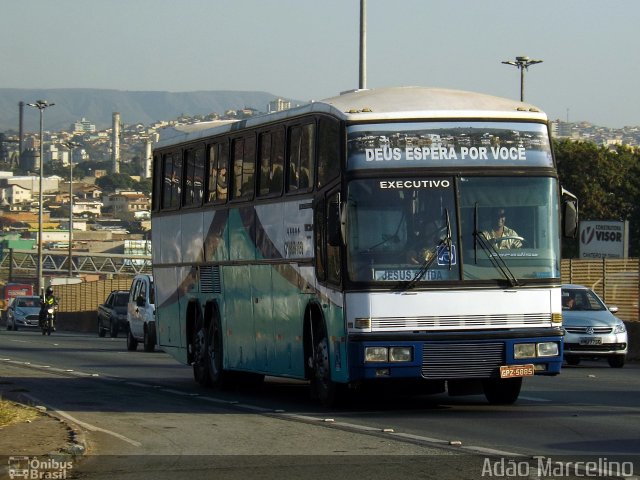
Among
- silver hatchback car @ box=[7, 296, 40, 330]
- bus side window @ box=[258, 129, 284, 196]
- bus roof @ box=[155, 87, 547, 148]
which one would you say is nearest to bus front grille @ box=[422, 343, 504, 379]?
bus roof @ box=[155, 87, 547, 148]

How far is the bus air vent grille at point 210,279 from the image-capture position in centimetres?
2018

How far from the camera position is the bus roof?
1565 cm

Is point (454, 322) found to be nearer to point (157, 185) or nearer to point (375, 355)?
point (375, 355)

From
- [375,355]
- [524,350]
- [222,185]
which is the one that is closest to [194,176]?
[222,185]

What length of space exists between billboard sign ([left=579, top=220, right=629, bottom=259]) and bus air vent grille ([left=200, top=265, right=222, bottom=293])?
15.2 m

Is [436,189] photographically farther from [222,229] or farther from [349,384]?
[222,229]

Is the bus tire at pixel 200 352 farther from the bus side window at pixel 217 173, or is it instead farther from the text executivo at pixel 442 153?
the text executivo at pixel 442 153

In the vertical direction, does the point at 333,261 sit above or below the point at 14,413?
above

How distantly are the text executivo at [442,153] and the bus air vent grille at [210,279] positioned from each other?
5.30 m

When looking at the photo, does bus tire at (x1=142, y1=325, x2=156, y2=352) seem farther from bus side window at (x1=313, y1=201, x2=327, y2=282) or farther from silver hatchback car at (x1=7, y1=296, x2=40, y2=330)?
silver hatchback car at (x1=7, y1=296, x2=40, y2=330)

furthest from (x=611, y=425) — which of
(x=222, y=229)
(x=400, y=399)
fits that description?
(x=222, y=229)

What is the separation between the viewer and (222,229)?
19672mm

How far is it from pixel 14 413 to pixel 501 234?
Answer: 18.0 ft

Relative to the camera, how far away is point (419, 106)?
15.8m
